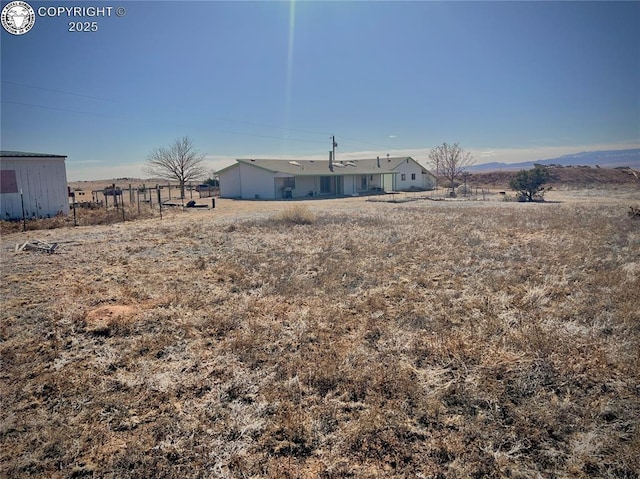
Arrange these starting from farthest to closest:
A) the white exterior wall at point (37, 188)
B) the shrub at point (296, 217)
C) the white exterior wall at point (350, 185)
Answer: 1. the white exterior wall at point (350, 185)
2. the white exterior wall at point (37, 188)
3. the shrub at point (296, 217)

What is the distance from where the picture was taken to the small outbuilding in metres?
17.3

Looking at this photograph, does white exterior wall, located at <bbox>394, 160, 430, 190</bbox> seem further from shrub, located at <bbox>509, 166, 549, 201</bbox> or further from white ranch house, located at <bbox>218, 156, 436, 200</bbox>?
shrub, located at <bbox>509, 166, 549, 201</bbox>

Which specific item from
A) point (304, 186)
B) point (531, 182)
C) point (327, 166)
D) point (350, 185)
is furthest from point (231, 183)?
point (531, 182)

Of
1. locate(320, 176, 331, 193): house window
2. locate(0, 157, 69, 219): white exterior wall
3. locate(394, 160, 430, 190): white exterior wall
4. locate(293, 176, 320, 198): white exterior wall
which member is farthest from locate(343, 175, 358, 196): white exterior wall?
locate(0, 157, 69, 219): white exterior wall

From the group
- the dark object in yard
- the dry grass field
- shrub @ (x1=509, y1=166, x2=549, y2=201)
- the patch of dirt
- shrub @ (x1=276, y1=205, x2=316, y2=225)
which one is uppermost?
shrub @ (x1=509, y1=166, x2=549, y2=201)

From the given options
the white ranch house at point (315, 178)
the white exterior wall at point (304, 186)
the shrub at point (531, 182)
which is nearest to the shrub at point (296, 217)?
the white ranch house at point (315, 178)

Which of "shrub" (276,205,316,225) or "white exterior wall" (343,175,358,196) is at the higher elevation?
"white exterior wall" (343,175,358,196)

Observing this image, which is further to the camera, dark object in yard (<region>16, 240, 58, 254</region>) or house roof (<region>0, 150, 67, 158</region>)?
house roof (<region>0, 150, 67, 158</region>)

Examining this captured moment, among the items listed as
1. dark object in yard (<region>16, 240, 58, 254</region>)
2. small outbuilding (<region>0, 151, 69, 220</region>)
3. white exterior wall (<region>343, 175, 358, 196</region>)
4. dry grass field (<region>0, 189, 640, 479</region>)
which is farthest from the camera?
white exterior wall (<region>343, 175, 358, 196</region>)

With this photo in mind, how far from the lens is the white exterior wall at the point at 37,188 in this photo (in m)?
17.4

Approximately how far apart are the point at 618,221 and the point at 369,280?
13.4 meters

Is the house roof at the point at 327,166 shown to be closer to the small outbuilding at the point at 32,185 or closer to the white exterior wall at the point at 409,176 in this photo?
the white exterior wall at the point at 409,176

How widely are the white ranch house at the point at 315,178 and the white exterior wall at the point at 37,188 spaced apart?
18.6 meters

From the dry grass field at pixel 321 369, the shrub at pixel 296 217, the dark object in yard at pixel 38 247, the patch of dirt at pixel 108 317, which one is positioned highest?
the shrub at pixel 296 217
